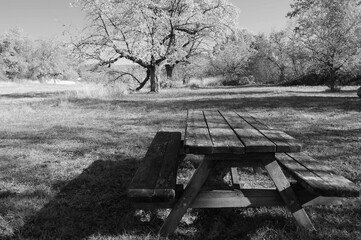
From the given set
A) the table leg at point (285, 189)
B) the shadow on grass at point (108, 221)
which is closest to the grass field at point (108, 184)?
the shadow on grass at point (108, 221)

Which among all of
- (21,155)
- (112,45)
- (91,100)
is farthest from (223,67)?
(21,155)

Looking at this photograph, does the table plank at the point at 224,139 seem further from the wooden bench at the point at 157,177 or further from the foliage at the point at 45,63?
the foliage at the point at 45,63

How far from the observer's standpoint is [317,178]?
7.68ft

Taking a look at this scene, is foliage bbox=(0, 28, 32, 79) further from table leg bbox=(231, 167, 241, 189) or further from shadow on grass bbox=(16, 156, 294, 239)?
table leg bbox=(231, 167, 241, 189)

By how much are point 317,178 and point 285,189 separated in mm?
264

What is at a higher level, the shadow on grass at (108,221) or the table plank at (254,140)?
the table plank at (254,140)

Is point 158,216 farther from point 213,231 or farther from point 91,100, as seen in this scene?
point 91,100

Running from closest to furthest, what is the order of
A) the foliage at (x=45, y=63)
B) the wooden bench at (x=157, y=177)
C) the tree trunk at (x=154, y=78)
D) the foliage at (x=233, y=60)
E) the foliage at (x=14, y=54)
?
the wooden bench at (x=157, y=177), the tree trunk at (x=154, y=78), the foliage at (x=233, y=60), the foliage at (x=14, y=54), the foliage at (x=45, y=63)

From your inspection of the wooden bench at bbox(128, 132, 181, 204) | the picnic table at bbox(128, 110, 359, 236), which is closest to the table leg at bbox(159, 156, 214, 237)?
the picnic table at bbox(128, 110, 359, 236)

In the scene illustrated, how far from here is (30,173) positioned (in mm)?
4059

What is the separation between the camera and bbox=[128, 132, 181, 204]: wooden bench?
7.27 ft

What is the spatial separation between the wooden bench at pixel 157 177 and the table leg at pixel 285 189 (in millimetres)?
797

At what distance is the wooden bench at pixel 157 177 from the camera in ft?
7.27

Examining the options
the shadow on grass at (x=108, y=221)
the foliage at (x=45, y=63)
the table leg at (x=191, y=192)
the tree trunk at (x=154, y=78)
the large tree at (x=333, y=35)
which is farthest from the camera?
the foliage at (x=45, y=63)
